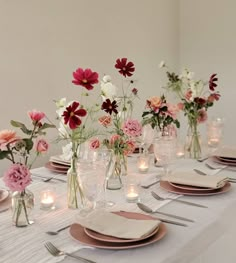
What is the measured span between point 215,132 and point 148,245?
55.5 inches

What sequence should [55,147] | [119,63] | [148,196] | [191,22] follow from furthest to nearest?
1. [191,22]
2. [55,147]
3. [119,63]
4. [148,196]

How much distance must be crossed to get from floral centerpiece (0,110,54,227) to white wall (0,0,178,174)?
47.0 inches

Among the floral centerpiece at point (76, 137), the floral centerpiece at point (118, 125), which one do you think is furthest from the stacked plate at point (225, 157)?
the floral centerpiece at point (76, 137)

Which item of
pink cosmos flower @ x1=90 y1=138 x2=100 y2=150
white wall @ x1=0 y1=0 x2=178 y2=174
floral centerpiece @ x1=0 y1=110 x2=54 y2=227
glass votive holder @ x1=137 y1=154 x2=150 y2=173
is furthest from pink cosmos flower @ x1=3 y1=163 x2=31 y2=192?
white wall @ x1=0 y1=0 x2=178 y2=174

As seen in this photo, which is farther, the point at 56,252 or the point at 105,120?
the point at 105,120

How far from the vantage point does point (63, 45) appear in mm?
2707

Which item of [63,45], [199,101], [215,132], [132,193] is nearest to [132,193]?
[132,193]

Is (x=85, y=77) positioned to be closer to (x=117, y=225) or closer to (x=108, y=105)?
(x=108, y=105)

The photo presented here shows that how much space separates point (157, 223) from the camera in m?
1.11

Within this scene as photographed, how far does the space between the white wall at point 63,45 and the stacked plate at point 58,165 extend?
59 cm

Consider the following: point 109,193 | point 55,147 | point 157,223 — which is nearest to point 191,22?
Answer: point 55,147

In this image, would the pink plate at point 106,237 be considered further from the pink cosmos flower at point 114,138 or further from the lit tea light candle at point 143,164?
the lit tea light candle at point 143,164

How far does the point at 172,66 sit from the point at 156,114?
217 cm

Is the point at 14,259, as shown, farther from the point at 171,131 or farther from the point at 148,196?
the point at 171,131
